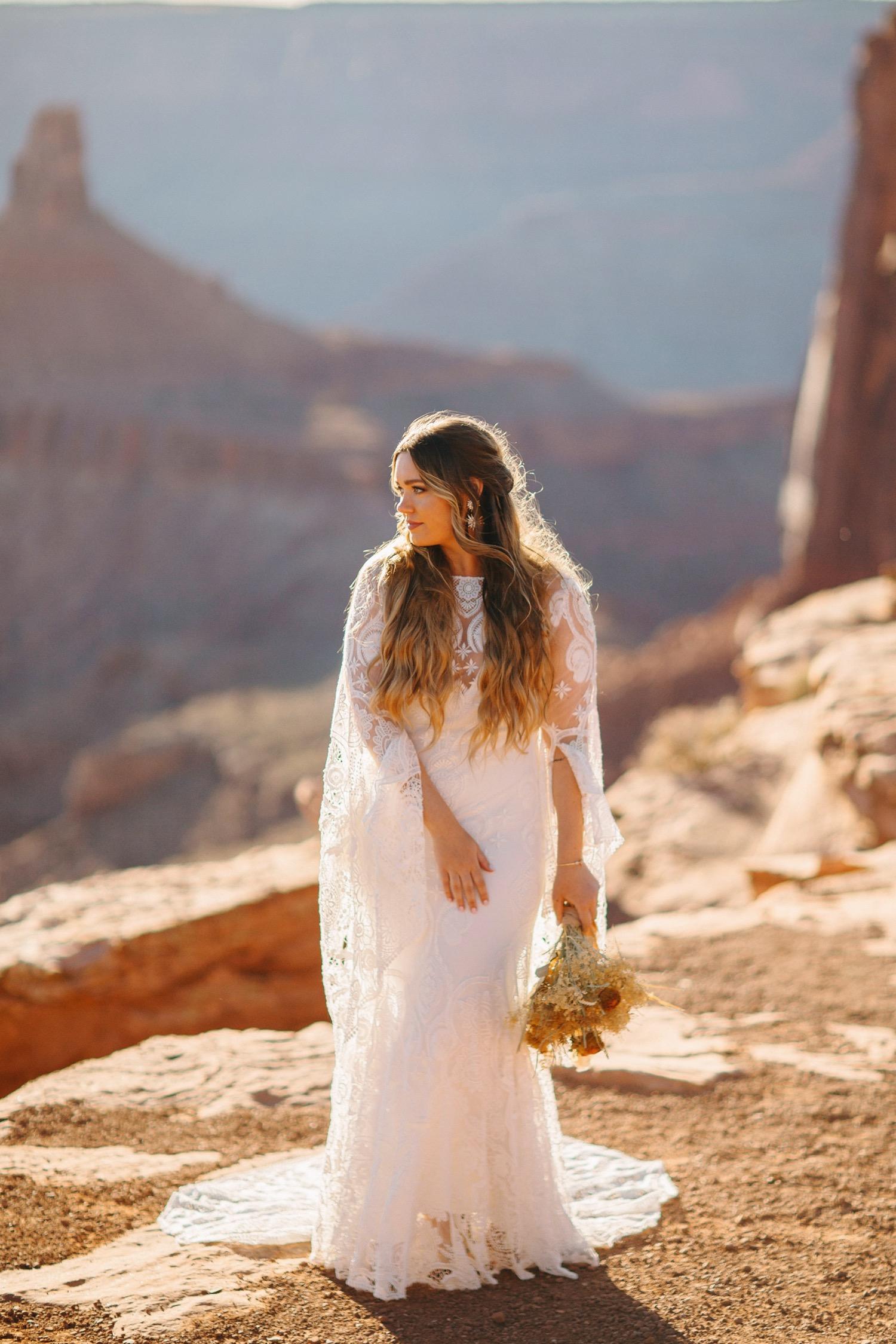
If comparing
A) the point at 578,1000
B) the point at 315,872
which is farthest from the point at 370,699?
the point at 315,872

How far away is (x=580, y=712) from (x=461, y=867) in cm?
45

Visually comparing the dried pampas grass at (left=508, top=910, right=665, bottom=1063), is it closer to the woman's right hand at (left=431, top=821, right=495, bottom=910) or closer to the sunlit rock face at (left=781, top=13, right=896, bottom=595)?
the woman's right hand at (left=431, top=821, right=495, bottom=910)

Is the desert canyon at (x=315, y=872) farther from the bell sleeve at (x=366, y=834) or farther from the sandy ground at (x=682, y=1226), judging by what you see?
the bell sleeve at (x=366, y=834)

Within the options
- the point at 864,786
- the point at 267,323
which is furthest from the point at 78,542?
the point at 864,786

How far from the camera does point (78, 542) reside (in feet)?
103

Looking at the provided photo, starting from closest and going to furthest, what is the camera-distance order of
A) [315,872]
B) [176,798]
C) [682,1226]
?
[682,1226], [315,872], [176,798]

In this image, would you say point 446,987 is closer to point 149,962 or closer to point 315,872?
point 149,962

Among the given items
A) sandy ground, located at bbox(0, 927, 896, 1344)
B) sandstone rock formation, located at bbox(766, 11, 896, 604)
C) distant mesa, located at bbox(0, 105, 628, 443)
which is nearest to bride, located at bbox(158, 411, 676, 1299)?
sandy ground, located at bbox(0, 927, 896, 1344)

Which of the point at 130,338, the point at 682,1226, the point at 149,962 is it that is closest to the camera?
the point at 682,1226

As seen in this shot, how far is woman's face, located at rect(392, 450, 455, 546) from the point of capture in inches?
107

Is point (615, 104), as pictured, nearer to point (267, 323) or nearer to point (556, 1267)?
point (267, 323)

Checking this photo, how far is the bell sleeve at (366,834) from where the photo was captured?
109 inches

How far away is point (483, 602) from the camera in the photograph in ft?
9.15

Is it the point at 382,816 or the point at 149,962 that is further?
the point at 149,962
